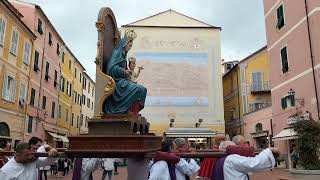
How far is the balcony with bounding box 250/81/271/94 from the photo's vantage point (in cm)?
3569

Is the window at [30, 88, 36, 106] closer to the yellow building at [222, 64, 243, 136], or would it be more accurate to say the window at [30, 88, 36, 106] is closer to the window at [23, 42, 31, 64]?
the window at [23, 42, 31, 64]

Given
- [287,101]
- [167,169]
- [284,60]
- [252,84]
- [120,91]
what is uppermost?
[252,84]

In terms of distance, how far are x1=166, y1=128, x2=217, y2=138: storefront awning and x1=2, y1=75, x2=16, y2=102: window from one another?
1458 cm

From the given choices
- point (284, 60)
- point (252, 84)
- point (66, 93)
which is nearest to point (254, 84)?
point (252, 84)

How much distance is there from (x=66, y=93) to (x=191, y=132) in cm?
1552

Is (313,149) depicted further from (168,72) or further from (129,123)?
(168,72)

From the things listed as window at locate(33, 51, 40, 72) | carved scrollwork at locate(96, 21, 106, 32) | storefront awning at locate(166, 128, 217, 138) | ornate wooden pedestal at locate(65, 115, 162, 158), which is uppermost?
window at locate(33, 51, 40, 72)

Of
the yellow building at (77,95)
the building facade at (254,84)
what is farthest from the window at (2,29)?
the building facade at (254,84)

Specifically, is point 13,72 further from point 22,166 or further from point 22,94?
point 22,166

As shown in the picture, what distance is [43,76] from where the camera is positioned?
100 ft

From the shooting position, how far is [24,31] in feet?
82.8

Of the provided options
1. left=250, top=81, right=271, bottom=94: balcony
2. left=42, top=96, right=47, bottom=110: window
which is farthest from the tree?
left=42, top=96, right=47, bottom=110: window

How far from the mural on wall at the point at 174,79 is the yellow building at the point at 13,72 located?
12681 millimetres

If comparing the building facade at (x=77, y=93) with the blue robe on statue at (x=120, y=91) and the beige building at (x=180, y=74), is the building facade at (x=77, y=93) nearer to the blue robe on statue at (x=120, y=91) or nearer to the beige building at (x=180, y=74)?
the beige building at (x=180, y=74)
